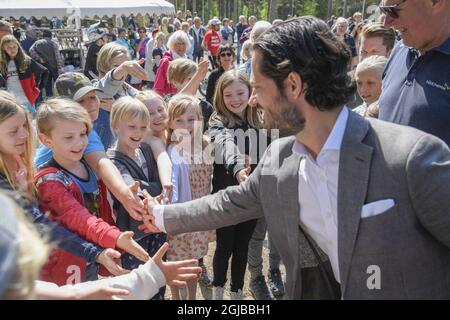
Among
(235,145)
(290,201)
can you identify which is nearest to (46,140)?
(235,145)

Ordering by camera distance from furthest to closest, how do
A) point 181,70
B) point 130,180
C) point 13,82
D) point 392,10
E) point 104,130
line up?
point 13,82, point 181,70, point 104,130, point 130,180, point 392,10

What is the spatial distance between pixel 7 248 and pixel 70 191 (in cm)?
143

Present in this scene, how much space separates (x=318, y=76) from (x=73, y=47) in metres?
15.6

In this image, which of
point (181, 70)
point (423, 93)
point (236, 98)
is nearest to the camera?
point (423, 93)

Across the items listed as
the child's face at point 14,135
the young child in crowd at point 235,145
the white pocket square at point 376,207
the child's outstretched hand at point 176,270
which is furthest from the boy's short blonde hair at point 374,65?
the child's face at point 14,135

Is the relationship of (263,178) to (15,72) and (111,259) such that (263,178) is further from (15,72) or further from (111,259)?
(15,72)

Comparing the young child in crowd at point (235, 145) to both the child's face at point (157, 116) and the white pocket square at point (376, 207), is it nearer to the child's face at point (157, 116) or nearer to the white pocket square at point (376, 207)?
the child's face at point (157, 116)

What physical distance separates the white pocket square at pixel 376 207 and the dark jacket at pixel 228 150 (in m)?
1.63

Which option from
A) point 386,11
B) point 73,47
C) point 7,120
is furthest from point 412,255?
point 73,47

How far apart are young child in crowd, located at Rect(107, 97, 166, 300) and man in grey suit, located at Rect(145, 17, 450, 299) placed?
3.40 feet

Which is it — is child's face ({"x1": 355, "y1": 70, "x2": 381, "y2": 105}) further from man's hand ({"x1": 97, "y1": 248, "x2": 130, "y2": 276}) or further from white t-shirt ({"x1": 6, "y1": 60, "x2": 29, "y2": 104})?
white t-shirt ({"x1": 6, "y1": 60, "x2": 29, "y2": 104})

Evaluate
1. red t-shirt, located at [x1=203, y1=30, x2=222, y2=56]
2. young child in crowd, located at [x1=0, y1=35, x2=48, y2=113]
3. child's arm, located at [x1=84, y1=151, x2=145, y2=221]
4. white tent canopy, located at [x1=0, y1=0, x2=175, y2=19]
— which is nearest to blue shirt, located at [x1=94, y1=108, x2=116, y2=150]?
child's arm, located at [x1=84, y1=151, x2=145, y2=221]

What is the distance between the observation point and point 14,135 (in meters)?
2.31
